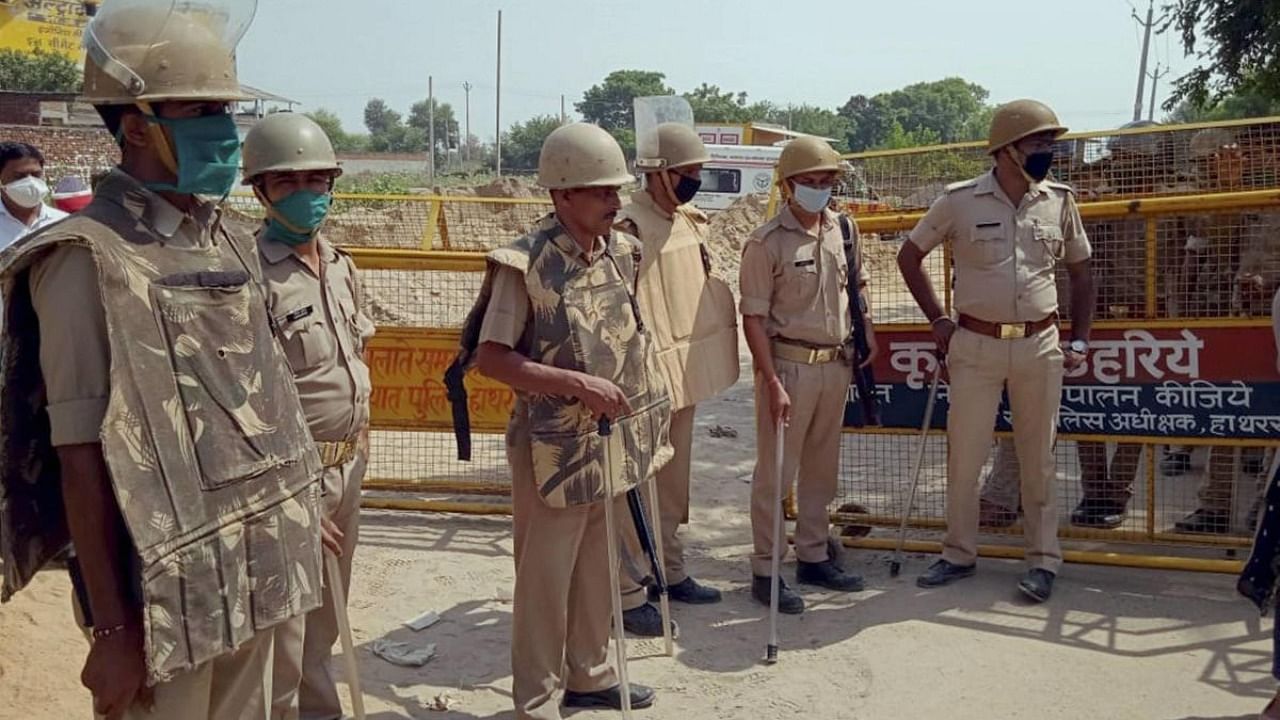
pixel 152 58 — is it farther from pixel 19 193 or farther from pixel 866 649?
pixel 19 193

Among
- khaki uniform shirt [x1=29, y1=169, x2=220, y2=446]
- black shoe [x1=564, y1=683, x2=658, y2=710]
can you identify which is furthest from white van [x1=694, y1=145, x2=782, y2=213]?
khaki uniform shirt [x1=29, y1=169, x2=220, y2=446]

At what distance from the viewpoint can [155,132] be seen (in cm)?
253

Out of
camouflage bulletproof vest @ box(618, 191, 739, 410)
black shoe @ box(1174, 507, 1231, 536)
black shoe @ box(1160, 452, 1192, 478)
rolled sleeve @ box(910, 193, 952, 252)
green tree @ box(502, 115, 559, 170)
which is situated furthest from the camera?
green tree @ box(502, 115, 559, 170)

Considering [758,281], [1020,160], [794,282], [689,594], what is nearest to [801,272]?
[794,282]

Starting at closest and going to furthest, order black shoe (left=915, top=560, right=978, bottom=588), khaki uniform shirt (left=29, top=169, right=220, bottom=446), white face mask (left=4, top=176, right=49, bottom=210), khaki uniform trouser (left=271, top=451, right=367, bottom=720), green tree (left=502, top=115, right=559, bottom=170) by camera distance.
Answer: khaki uniform shirt (left=29, top=169, right=220, bottom=446)
khaki uniform trouser (left=271, top=451, right=367, bottom=720)
black shoe (left=915, top=560, right=978, bottom=588)
white face mask (left=4, top=176, right=49, bottom=210)
green tree (left=502, top=115, right=559, bottom=170)

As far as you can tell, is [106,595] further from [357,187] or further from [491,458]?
[357,187]

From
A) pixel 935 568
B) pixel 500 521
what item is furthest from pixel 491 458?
pixel 935 568

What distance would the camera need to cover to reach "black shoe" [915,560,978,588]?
5.90 meters

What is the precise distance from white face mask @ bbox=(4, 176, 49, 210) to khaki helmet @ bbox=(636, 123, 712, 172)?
133 inches

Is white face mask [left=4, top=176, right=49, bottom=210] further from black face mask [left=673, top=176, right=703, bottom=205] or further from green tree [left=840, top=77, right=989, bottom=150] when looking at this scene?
green tree [left=840, top=77, right=989, bottom=150]

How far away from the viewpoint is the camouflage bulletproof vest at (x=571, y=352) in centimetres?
406

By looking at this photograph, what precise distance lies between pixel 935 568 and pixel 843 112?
99796mm

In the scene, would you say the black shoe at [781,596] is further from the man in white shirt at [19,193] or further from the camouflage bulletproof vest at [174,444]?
the man in white shirt at [19,193]

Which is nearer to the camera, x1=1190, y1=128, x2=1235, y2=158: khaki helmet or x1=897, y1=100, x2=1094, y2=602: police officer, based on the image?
x1=897, y1=100, x2=1094, y2=602: police officer
